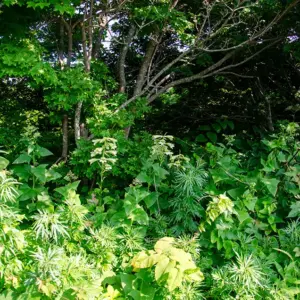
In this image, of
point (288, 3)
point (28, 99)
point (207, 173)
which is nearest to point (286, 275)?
point (207, 173)

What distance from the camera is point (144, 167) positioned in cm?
250

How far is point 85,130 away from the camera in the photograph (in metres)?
3.34

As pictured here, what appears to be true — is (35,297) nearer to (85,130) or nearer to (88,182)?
(88,182)

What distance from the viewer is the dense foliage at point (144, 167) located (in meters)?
1.69

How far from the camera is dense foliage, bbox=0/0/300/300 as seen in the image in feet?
5.55

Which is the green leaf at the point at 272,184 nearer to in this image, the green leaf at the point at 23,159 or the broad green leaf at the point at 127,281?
the broad green leaf at the point at 127,281

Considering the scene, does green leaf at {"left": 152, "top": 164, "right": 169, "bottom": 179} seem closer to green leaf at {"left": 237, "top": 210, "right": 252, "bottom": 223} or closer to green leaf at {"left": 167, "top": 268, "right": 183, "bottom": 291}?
green leaf at {"left": 237, "top": 210, "right": 252, "bottom": 223}

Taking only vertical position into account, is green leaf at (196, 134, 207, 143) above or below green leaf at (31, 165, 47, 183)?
above

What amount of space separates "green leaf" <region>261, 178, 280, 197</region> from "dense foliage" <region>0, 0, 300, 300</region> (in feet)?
0.05

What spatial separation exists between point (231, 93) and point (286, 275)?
2.89m

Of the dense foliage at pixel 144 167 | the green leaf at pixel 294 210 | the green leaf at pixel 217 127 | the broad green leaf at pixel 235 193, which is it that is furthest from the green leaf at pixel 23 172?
the green leaf at pixel 217 127

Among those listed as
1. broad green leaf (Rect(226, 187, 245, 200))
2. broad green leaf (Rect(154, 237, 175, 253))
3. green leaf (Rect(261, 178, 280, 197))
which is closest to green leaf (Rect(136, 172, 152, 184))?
broad green leaf (Rect(226, 187, 245, 200))

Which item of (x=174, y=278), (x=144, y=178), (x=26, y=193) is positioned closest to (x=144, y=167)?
(x=144, y=178)

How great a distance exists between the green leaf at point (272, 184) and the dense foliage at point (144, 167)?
1 centimetres
